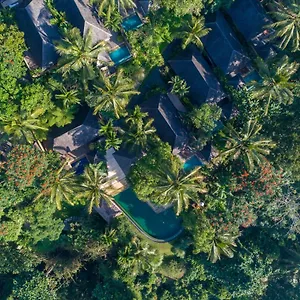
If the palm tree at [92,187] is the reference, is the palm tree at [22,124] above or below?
above

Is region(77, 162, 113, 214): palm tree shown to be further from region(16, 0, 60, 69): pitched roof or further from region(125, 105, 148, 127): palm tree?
region(16, 0, 60, 69): pitched roof

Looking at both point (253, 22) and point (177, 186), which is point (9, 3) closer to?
point (177, 186)

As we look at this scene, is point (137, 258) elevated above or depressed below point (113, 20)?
below

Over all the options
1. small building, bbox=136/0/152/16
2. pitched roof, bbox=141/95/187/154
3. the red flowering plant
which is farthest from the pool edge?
small building, bbox=136/0/152/16

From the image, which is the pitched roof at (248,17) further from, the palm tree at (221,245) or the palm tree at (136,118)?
the palm tree at (221,245)

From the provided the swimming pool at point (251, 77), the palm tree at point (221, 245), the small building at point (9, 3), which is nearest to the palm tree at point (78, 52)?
the small building at point (9, 3)

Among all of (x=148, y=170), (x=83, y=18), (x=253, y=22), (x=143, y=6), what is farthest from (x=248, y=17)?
(x=148, y=170)

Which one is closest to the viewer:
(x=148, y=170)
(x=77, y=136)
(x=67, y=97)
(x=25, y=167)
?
(x=25, y=167)
